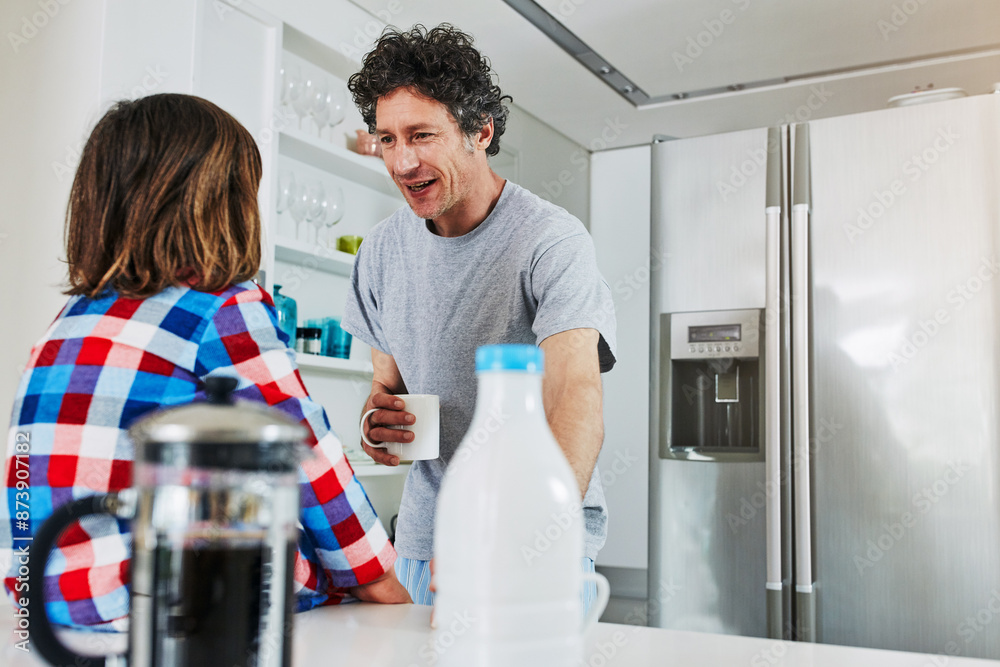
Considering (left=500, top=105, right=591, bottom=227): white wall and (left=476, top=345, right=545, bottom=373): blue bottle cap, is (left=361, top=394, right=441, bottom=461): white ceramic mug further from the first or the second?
(left=500, top=105, right=591, bottom=227): white wall

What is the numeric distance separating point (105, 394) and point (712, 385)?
204 cm

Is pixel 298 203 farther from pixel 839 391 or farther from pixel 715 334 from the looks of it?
pixel 839 391

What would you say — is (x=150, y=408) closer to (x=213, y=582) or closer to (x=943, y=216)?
(x=213, y=582)

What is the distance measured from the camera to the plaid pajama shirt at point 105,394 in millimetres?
691

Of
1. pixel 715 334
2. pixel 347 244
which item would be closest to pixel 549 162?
pixel 347 244

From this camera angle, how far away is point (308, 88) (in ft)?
7.80

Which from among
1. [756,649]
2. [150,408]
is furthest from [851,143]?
[150,408]

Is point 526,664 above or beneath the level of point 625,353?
beneath

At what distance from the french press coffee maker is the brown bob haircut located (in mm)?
309

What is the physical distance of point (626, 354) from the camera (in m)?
3.61

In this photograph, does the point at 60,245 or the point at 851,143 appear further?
the point at 851,143

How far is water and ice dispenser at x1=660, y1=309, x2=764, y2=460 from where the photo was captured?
94.8 inches

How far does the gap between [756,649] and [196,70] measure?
1.81 meters

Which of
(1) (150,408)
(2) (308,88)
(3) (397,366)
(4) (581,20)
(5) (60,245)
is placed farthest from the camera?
(4) (581,20)
